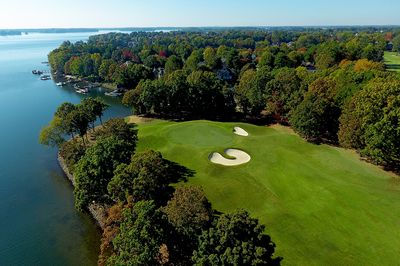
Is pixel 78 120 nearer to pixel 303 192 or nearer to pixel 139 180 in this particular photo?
pixel 139 180

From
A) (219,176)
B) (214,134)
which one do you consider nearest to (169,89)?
(214,134)

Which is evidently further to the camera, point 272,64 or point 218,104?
point 272,64

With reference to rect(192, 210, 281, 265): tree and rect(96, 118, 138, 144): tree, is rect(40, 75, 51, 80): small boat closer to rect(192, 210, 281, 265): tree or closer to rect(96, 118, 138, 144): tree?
rect(96, 118, 138, 144): tree

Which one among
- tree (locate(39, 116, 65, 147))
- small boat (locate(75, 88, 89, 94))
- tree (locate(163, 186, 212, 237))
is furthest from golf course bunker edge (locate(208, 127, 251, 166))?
small boat (locate(75, 88, 89, 94))

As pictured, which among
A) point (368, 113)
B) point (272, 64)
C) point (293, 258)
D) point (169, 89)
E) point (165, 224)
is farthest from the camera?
point (272, 64)

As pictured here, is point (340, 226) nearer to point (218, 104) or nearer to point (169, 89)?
point (218, 104)
